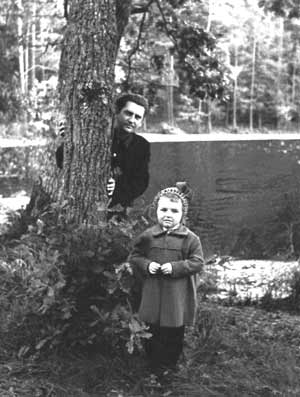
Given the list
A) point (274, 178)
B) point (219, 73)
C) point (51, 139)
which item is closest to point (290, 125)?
point (274, 178)

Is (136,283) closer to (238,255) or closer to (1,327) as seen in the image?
(1,327)

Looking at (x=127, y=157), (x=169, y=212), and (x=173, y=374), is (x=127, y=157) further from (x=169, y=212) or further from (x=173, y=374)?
(x=173, y=374)

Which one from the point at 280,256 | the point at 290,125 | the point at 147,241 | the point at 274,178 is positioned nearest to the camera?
the point at 147,241

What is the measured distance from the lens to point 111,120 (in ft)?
14.3

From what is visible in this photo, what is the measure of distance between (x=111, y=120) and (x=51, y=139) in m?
3.68

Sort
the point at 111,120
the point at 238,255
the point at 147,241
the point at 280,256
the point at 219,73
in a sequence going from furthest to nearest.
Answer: the point at 219,73 < the point at 238,255 < the point at 280,256 < the point at 111,120 < the point at 147,241

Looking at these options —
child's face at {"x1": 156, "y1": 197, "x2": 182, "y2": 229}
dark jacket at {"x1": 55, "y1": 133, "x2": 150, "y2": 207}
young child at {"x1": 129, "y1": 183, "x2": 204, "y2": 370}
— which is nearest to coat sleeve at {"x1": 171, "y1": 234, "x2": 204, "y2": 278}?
young child at {"x1": 129, "y1": 183, "x2": 204, "y2": 370}

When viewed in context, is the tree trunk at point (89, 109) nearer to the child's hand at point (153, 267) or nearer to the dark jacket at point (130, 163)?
the dark jacket at point (130, 163)

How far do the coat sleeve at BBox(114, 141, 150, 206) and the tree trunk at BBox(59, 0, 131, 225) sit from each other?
0.26m

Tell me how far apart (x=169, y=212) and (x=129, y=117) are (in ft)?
3.64

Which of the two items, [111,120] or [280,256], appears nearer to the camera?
[111,120]

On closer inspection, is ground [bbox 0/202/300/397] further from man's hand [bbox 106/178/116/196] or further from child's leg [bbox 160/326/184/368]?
man's hand [bbox 106/178/116/196]

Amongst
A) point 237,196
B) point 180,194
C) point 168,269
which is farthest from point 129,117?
point 237,196

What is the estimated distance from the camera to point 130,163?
4625mm
